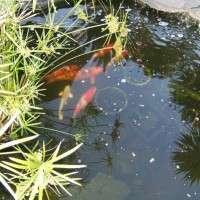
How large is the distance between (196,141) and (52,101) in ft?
3.33

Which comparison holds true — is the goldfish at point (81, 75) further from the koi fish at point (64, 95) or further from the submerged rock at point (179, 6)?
the submerged rock at point (179, 6)

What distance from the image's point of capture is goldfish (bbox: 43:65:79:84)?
2641 millimetres

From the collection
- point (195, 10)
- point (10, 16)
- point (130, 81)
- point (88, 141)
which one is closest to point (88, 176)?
point (88, 141)

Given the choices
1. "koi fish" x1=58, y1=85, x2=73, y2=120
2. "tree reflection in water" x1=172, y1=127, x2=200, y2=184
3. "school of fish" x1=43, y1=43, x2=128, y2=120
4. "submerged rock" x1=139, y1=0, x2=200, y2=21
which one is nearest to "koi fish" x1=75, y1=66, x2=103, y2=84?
"school of fish" x1=43, y1=43, x2=128, y2=120

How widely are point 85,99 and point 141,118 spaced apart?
16.4 inches

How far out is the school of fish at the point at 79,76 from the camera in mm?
2525

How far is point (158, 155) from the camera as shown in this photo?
2.30m

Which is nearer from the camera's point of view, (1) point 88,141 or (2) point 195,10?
(1) point 88,141

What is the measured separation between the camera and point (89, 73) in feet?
8.97

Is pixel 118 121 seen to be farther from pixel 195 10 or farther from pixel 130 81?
pixel 195 10

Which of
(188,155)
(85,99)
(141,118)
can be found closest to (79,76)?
(85,99)

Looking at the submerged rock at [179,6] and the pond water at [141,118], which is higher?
the submerged rock at [179,6]

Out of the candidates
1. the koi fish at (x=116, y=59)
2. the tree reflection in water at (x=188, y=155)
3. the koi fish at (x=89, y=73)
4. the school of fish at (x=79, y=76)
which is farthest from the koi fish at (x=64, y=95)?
the tree reflection in water at (x=188, y=155)

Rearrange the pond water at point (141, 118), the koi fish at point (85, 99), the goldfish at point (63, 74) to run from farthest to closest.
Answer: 1. the goldfish at point (63, 74)
2. the koi fish at point (85, 99)
3. the pond water at point (141, 118)
